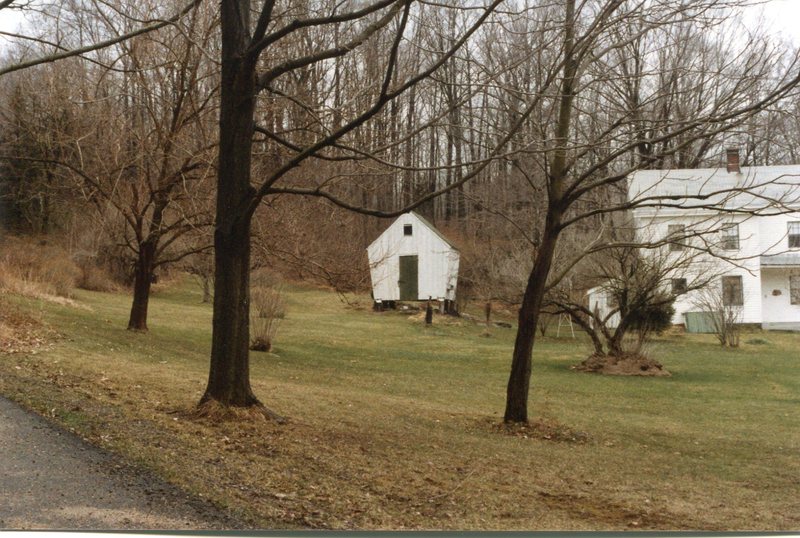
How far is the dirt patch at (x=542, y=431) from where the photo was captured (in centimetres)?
915

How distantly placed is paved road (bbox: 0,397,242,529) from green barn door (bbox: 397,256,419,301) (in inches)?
1147

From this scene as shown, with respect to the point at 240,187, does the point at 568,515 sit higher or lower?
lower

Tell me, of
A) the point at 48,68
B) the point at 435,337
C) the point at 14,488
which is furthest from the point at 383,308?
the point at 14,488

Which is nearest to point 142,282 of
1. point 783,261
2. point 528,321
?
point 528,321

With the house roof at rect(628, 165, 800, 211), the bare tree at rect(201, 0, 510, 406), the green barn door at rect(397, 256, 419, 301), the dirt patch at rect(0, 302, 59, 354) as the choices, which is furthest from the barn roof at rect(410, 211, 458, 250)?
the bare tree at rect(201, 0, 510, 406)

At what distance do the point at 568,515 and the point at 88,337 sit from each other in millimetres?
9990

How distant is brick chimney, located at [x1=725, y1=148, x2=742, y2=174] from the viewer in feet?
25.8

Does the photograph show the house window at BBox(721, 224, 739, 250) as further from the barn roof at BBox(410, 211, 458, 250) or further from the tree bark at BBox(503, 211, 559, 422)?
the barn roof at BBox(410, 211, 458, 250)

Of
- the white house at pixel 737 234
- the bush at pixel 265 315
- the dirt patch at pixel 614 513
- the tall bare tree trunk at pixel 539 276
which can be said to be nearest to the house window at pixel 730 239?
the white house at pixel 737 234

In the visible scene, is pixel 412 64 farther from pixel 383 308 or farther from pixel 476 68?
pixel 383 308

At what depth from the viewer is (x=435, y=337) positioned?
25.1 m

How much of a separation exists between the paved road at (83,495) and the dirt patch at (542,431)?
5.17 metres

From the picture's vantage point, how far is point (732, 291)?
19.0 m

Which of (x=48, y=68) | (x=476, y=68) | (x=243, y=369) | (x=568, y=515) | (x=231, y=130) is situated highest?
(x=48, y=68)
